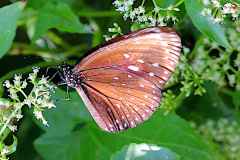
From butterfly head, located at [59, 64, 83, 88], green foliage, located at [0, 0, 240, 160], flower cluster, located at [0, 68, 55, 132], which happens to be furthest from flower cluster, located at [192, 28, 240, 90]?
flower cluster, located at [0, 68, 55, 132]

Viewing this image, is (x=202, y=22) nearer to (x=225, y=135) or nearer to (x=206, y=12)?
(x=206, y=12)

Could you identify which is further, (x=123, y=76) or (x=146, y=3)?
(x=146, y=3)

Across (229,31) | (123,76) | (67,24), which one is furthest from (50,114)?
(229,31)

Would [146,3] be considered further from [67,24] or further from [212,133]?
[212,133]

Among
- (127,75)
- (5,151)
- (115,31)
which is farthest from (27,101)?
(115,31)

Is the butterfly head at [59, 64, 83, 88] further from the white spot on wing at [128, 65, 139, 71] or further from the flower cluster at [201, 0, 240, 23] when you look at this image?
the flower cluster at [201, 0, 240, 23]

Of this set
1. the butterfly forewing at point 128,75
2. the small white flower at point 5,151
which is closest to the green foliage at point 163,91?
the small white flower at point 5,151

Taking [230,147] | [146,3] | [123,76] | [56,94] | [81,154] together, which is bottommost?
[230,147]
